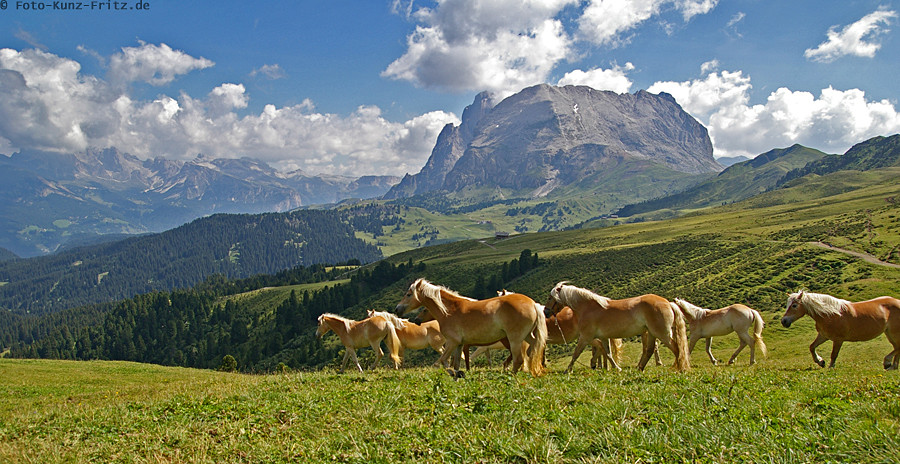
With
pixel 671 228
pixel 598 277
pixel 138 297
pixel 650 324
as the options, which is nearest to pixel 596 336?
pixel 650 324

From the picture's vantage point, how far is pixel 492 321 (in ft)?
46.4

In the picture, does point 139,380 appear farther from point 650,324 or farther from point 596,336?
point 650,324

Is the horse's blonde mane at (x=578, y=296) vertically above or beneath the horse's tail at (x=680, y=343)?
above

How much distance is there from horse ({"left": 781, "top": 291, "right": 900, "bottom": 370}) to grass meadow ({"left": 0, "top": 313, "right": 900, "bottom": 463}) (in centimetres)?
718

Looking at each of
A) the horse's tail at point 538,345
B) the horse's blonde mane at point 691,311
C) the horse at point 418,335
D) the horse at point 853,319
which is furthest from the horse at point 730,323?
the horse at point 418,335

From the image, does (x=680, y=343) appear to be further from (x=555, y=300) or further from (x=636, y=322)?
(x=555, y=300)

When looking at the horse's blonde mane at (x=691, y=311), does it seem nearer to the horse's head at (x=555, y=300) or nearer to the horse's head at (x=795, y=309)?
the horse's head at (x=795, y=309)

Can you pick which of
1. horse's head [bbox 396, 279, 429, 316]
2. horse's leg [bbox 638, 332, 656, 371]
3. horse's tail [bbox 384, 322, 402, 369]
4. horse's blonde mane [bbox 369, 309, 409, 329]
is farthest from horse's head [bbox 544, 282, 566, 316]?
horse's blonde mane [bbox 369, 309, 409, 329]

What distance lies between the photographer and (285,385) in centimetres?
1370

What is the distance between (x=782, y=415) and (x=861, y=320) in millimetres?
14026

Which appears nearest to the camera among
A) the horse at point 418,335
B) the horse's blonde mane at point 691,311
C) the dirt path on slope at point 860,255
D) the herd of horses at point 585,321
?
the herd of horses at point 585,321

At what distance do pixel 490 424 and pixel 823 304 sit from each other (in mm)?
16964

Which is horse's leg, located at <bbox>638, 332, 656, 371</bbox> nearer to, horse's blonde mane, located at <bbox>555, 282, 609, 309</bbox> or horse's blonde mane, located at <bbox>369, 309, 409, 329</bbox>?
horse's blonde mane, located at <bbox>555, 282, 609, 309</bbox>

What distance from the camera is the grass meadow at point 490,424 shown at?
18.6 ft
